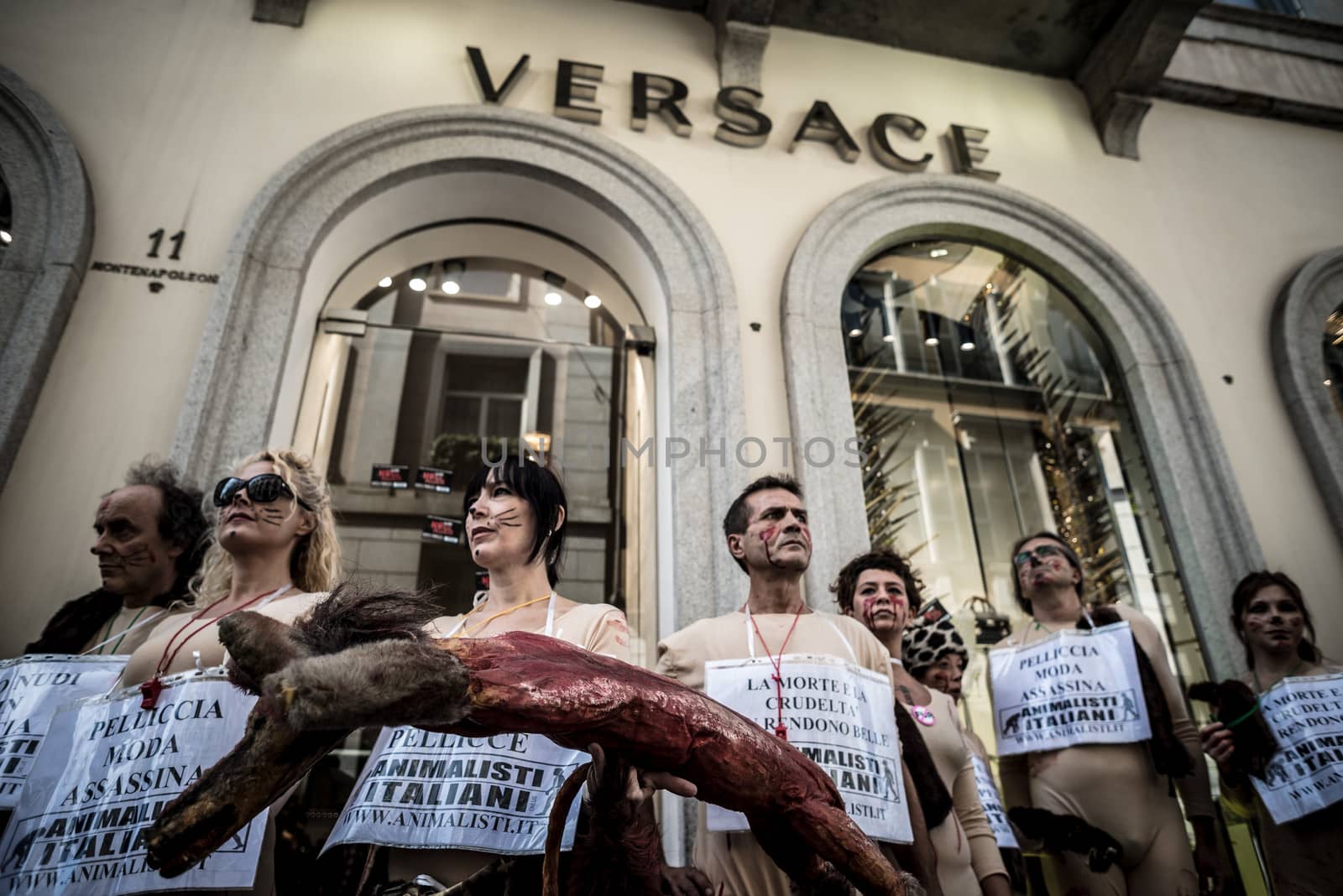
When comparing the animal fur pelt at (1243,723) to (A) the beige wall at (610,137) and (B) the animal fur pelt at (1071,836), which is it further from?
(A) the beige wall at (610,137)

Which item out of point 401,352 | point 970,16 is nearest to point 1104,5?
point 970,16

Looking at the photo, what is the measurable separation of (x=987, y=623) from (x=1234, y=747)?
2.23m

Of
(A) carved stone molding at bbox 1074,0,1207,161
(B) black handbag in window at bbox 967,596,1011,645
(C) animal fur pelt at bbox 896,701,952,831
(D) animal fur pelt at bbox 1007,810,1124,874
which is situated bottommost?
(D) animal fur pelt at bbox 1007,810,1124,874

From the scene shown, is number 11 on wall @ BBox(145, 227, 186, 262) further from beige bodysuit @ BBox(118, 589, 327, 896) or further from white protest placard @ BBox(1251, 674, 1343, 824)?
white protest placard @ BBox(1251, 674, 1343, 824)

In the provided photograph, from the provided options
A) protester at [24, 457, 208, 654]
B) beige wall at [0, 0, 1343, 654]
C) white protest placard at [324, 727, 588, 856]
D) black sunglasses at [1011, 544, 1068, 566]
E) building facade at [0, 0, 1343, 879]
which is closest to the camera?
white protest placard at [324, 727, 588, 856]

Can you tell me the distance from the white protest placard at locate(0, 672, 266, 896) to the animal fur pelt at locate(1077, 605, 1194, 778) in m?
3.54

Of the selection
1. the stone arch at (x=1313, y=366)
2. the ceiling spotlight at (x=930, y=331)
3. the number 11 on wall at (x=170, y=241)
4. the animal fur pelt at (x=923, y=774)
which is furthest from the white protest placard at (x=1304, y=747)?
the number 11 on wall at (x=170, y=241)

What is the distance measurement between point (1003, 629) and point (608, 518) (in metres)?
2.99

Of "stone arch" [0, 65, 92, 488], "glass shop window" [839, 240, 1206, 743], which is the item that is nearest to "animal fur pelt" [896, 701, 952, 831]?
"glass shop window" [839, 240, 1206, 743]

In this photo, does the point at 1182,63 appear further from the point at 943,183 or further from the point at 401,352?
the point at 401,352

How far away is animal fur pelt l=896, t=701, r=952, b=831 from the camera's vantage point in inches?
116

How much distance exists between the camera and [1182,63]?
7910 mm

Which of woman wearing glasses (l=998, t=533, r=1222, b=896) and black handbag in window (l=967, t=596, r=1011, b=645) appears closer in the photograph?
woman wearing glasses (l=998, t=533, r=1222, b=896)

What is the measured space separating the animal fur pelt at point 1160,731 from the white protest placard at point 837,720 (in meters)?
1.54
